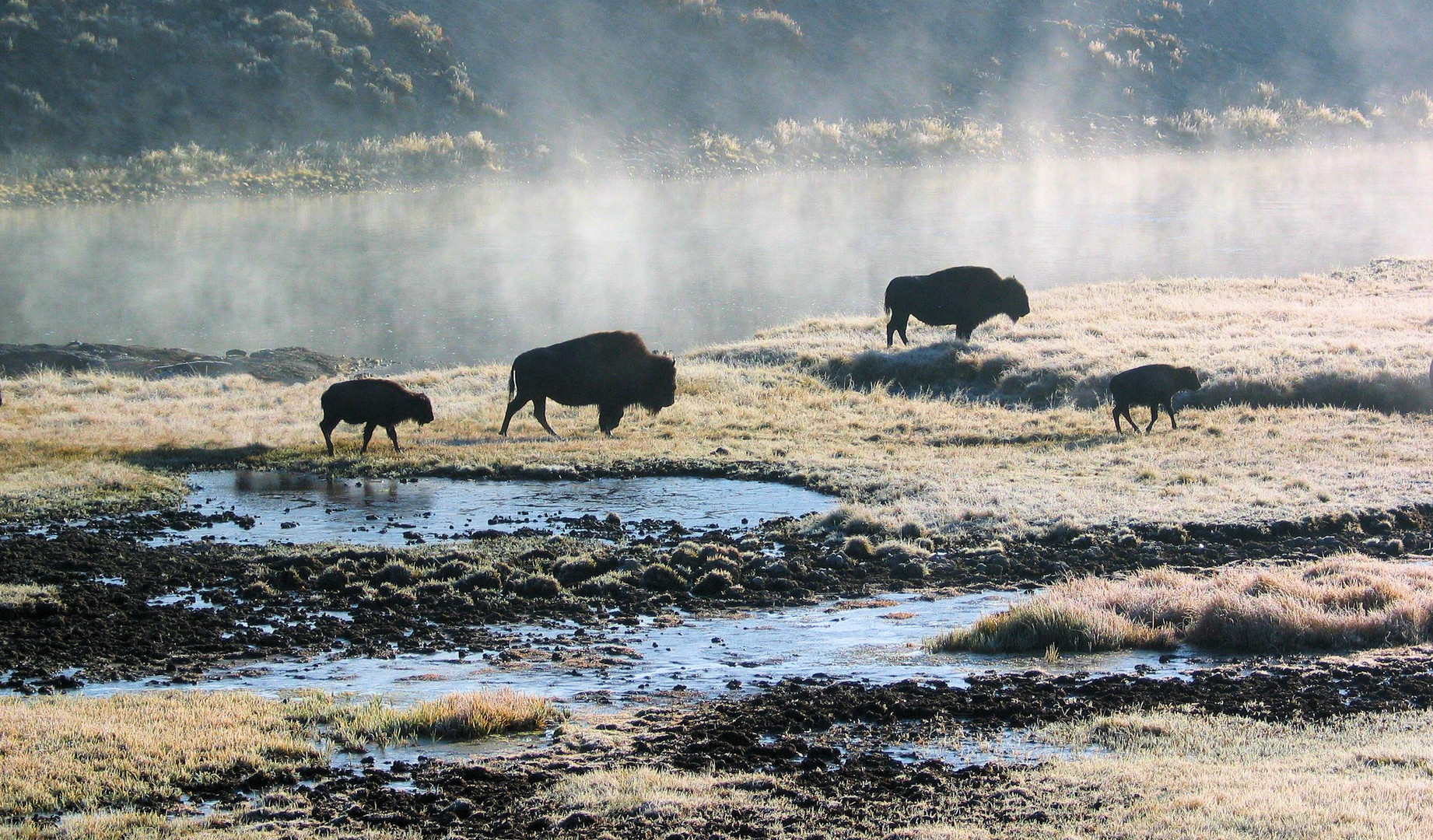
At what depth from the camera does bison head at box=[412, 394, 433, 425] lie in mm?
21234

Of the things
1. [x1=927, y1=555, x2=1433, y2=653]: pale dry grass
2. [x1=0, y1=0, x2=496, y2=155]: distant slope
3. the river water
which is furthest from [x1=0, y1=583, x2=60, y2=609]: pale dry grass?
[x1=0, y1=0, x2=496, y2=155]: distant slope

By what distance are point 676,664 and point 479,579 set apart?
2915 mm

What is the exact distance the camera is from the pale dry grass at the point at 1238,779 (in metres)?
6.99

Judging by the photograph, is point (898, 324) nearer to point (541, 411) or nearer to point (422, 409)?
point (541, 411)

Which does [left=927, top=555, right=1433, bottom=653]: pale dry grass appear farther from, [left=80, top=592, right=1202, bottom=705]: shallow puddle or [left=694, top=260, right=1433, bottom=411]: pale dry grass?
[left=694, top=260, right=1433, bottom=411]: pale dry grass

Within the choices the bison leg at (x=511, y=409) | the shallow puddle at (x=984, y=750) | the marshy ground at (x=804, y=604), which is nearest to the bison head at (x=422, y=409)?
the marshy ground at (x=804, y=604)

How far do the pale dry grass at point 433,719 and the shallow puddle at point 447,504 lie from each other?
19.4 ft

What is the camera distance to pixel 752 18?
4776 inches

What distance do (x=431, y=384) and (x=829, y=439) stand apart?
10.8 metres

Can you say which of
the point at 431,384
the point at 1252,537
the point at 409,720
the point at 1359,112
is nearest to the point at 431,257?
the point at 431,384

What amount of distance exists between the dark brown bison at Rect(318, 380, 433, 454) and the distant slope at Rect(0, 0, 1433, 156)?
66.3 m

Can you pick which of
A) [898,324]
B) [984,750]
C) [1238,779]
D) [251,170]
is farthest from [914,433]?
[251,170]

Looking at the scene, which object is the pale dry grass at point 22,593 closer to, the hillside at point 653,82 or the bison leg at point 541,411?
the bison leg at point 541,411

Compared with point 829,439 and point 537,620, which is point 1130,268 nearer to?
point 829,439
